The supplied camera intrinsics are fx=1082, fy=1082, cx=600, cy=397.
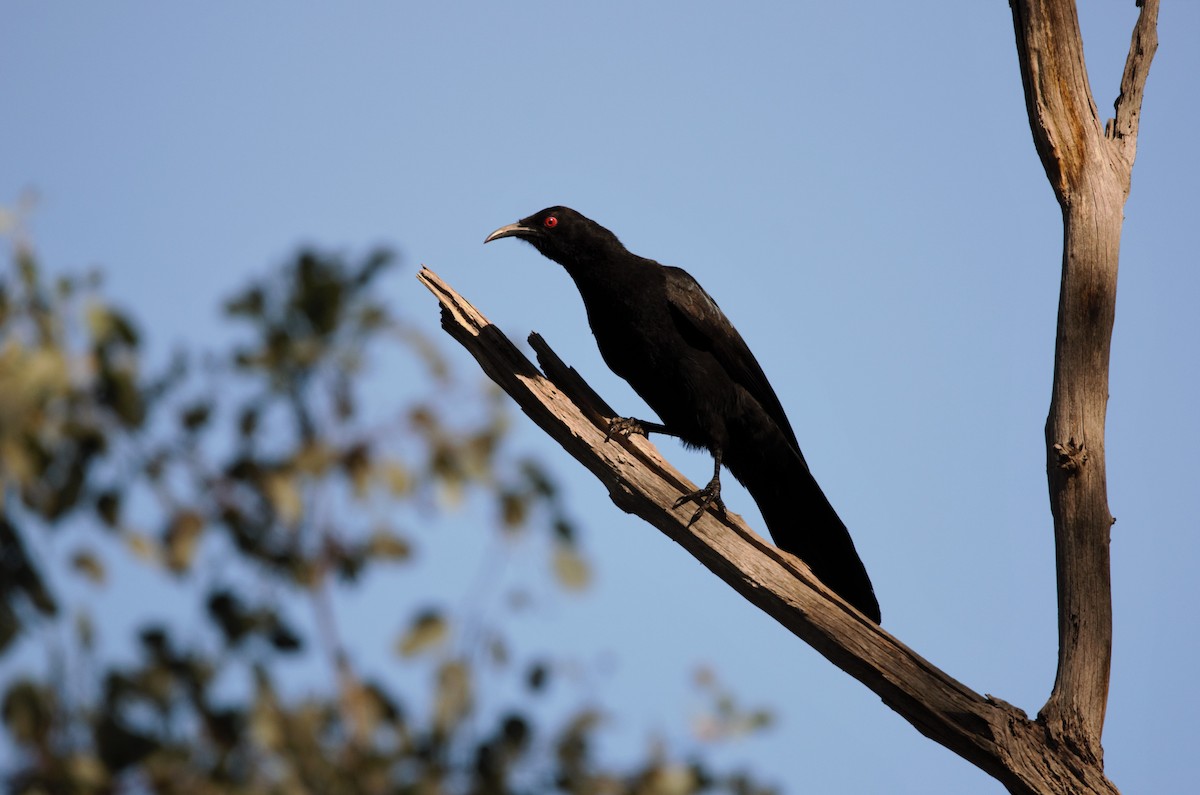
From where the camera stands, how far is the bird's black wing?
20.9 ft

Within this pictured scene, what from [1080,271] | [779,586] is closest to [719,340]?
[779,586]

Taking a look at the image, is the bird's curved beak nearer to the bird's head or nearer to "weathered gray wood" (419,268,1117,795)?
the bird's head

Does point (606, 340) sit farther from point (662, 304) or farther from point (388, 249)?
point (388, 249)

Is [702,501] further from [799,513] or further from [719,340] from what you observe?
[719,340]

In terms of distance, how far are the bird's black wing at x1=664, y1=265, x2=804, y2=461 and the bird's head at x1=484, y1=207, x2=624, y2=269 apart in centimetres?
48

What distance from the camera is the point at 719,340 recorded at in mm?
6387

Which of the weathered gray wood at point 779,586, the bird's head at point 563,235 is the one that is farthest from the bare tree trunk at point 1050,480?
the bird's head at point 563,235

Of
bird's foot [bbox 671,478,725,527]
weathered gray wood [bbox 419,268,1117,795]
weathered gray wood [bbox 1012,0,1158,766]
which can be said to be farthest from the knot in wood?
bird's foot [bbox 671,478,725,527]

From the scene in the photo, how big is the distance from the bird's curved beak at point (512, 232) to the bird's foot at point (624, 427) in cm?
174

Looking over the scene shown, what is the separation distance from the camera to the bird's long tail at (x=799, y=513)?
583 cm

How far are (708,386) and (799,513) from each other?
891 millimetres

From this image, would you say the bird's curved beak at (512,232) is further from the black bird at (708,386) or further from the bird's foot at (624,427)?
the bird's foot at (624,427)

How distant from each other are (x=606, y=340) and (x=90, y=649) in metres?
4.85

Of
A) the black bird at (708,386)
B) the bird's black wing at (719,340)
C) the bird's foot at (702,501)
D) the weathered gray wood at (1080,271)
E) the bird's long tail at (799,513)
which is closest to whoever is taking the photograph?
the weathered gray wood at (1080,271)
